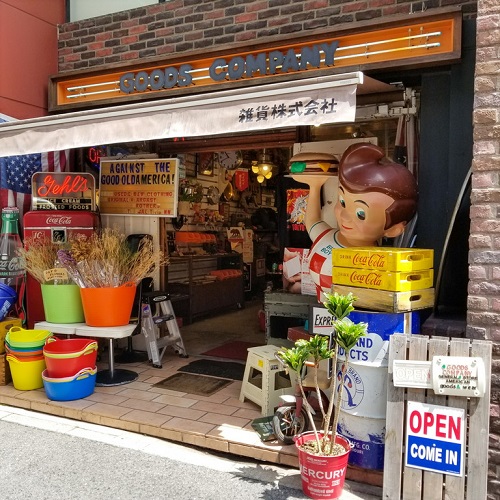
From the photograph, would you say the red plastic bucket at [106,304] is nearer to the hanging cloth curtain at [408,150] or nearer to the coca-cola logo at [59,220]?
the coca-cola logo at [59,220]

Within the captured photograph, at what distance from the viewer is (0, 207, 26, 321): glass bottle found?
5902 millimetres

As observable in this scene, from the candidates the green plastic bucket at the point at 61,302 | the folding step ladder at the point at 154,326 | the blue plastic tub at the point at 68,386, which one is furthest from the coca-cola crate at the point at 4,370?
the folding step ladder at the point at 154,326

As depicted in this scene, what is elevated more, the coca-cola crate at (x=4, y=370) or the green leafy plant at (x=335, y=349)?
the green leafy plant at (x=335, y=349)

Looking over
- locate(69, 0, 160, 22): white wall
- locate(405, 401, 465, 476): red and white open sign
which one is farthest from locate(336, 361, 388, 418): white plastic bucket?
locate(69, 0, 160, 22): white wall

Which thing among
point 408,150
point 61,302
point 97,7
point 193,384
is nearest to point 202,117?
point 408,150

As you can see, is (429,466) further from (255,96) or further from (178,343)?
(178,343)

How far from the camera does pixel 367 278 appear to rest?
3.64 meters

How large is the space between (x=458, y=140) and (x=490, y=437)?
247cm

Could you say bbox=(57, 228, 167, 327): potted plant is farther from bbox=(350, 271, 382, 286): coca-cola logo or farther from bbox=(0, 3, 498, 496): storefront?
bbox=(350, 271, 382, 286): coca-cola logo

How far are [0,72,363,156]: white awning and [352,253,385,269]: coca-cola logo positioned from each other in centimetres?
99

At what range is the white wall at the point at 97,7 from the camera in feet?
20.9

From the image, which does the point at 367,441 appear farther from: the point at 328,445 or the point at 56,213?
the point at 56,213

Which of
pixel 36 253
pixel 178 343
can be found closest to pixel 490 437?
pixel 178 343

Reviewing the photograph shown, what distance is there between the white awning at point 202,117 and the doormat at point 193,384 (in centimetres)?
261
